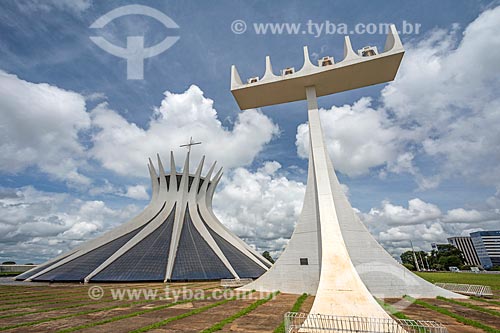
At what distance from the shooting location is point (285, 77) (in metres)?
13.2

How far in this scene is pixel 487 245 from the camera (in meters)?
144

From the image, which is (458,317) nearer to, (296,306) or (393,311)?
(393,311)

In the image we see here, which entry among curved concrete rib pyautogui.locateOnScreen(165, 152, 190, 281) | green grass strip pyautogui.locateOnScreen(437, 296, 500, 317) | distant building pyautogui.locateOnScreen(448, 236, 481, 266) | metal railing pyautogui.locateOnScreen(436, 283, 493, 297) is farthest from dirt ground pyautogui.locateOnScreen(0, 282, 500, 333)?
distant building pyautogui.locateOnScreen(448, 236, 481, 266)

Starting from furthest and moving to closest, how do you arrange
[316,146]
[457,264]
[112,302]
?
[457,264]
[316,146]
[112,302]

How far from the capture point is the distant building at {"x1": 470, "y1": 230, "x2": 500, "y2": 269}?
461ft

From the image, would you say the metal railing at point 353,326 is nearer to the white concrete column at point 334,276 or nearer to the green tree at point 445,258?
→ the white concrete column at point 334,276

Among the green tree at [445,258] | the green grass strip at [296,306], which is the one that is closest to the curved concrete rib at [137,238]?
the green grass strip at [296,306]

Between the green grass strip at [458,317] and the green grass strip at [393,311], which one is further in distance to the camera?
the green grass strip at [393,311]

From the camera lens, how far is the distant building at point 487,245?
140m

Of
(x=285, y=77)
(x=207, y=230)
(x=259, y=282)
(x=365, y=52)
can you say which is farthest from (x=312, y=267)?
(x=207, y=230)

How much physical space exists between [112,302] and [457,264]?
2698 inches

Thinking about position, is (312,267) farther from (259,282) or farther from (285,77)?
(285,77)

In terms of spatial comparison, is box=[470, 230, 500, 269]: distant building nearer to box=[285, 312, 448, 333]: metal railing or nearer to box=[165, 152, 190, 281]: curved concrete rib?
box=[165, 152, 190, 281]: curved concrete rib

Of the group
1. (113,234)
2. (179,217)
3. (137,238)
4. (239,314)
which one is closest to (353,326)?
(239,314)
